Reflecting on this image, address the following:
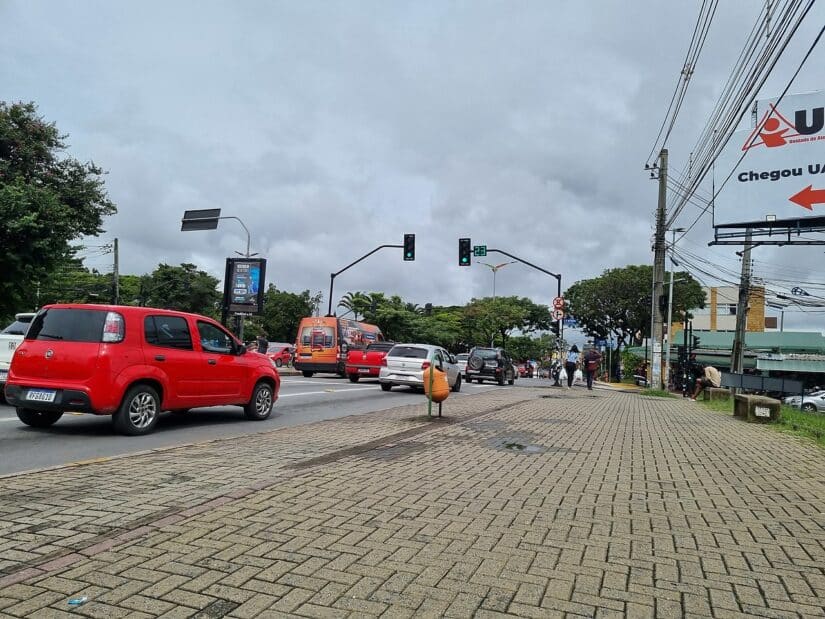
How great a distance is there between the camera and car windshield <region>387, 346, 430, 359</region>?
1836cm

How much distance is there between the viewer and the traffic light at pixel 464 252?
2839cm

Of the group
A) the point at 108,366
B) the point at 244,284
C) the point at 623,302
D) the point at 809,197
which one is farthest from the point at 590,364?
the point at 623,302

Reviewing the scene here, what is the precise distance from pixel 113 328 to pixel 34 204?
31.7ft

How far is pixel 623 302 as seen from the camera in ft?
175

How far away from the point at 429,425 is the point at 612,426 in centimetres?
344

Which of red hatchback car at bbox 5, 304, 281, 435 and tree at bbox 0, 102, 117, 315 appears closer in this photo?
red hatchback car at bbox 5, 304, 281, 435

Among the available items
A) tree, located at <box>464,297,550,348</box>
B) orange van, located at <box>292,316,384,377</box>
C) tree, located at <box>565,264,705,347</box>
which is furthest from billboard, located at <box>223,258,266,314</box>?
tree, located at <box>464,297,550,348</box>

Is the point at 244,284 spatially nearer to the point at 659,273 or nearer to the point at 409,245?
the point at 409,245

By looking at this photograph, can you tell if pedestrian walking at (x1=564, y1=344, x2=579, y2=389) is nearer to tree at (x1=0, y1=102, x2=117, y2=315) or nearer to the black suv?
the black suv

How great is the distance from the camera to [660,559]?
3.72m

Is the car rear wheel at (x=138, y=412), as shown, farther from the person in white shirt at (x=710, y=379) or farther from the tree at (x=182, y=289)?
the tree at (x=182, y=289)

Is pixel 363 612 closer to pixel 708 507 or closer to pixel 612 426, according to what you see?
pixel 708 507

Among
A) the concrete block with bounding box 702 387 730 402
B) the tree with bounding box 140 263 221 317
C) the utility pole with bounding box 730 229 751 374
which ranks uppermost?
the tree with bounding box 140 263 221 317

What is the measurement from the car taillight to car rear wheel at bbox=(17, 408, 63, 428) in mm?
1473
